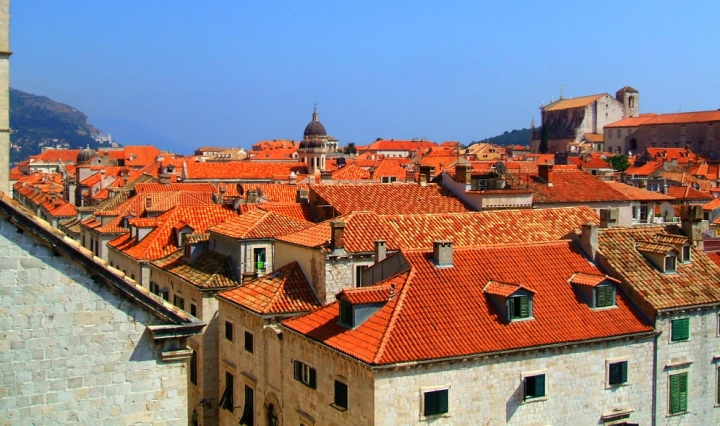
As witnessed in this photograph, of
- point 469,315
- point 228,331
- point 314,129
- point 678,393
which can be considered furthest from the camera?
point 314,129

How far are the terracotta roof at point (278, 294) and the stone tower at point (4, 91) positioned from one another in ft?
29.5

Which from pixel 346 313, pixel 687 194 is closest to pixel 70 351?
pixel 346 313

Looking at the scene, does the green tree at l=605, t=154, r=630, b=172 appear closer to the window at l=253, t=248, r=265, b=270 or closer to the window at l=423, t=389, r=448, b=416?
the window at l=253, t=248, r=265, b=270

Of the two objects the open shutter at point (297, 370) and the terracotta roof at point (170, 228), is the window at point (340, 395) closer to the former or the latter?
the open shutter at point (297, 370)

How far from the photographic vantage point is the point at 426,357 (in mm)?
20062

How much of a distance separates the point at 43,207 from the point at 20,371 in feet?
191

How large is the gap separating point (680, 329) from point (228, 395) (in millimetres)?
14340

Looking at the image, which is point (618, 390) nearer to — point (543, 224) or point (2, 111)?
point (543, 224)

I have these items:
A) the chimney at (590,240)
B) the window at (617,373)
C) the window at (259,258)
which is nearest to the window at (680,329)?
the window at (617,373)

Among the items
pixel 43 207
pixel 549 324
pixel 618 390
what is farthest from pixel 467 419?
pixel 43 207

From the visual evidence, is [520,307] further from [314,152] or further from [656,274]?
[314,152]

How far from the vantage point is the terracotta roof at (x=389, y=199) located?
35594 mm

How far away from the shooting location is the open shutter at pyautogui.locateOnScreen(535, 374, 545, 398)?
2184 cm

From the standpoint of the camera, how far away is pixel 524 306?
73.7ft
